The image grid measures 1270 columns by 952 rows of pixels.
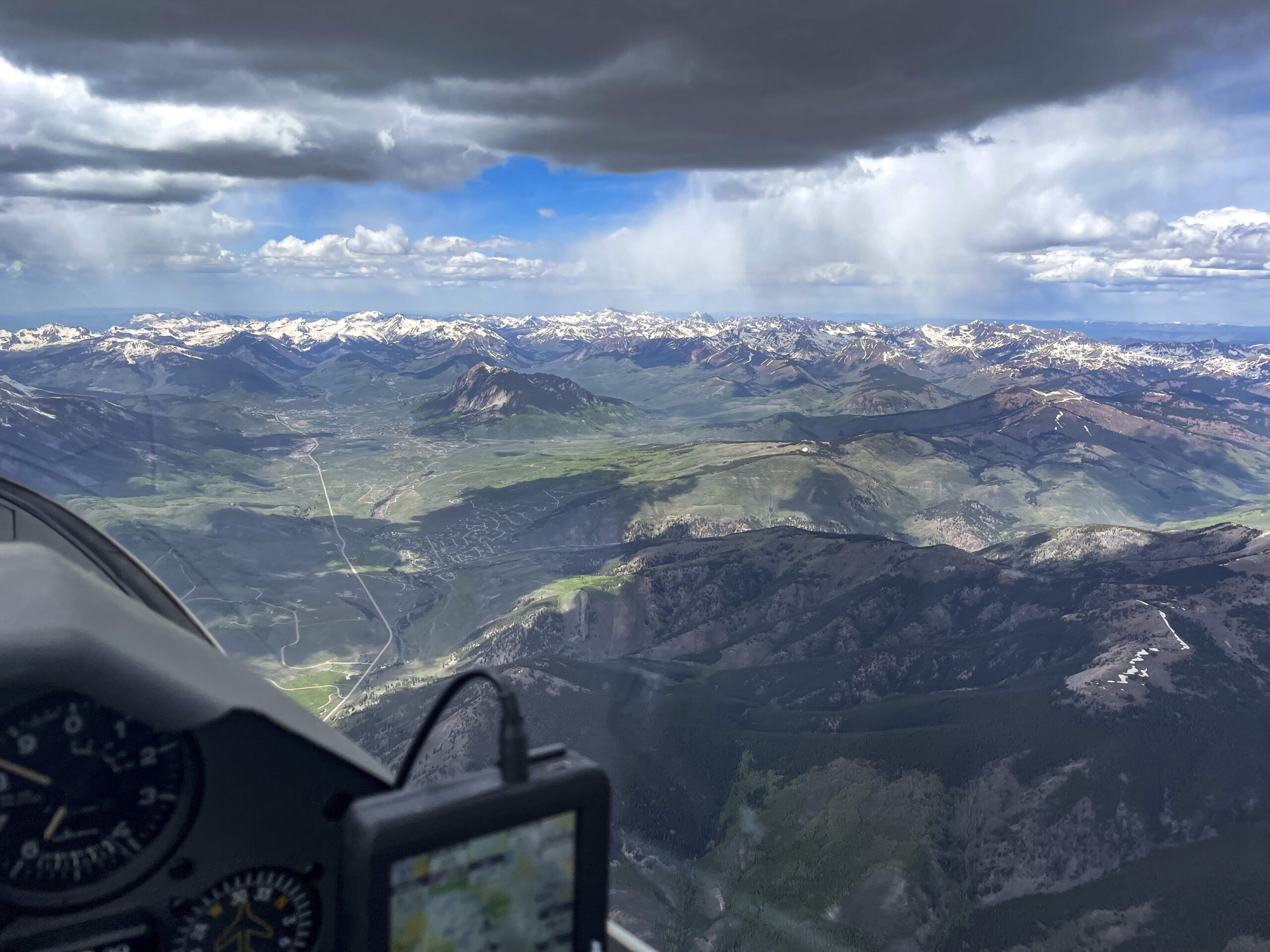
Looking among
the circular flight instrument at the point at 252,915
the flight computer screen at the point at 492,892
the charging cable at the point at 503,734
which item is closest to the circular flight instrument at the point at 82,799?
the circular flight instrument at the point at 252,915

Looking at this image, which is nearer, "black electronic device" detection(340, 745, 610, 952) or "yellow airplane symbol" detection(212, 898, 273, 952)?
"black electronic device" detection(340, 745, 610, 952)

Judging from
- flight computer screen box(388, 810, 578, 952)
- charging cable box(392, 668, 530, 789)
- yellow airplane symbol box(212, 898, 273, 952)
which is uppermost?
charging cable box(392, 668, 530, 789)

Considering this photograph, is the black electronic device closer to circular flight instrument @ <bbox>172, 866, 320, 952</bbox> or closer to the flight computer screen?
the flight computer screen

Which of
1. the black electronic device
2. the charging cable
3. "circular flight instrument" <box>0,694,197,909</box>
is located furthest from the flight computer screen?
"circular flight instrument" <box>0,694,197,909</box>

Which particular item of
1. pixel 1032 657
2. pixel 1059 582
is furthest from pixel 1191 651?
pixel 1059 582

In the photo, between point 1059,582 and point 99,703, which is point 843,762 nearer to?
point 1059,582

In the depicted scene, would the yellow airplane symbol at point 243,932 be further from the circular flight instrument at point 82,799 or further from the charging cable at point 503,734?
the charging cable at point 503,734
